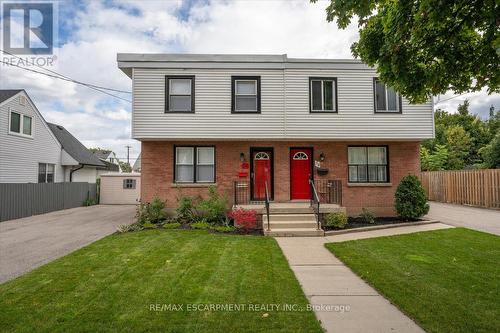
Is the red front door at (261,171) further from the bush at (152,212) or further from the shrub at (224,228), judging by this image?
the bush at (152,212)

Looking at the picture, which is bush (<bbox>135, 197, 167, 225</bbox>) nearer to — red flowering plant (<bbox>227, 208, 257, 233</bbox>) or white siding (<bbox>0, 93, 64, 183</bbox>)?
red flowering plant (<bbox>227, 208, 257, 233</bbox>)

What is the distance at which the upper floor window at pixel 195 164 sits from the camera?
1198 cm

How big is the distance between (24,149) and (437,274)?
21.5 m

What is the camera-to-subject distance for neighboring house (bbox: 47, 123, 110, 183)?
71.5 feet

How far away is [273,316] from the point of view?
12.5 feet

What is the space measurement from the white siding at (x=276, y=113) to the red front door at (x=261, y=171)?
114 cm

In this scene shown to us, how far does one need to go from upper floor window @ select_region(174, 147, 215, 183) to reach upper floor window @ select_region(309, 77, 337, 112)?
463 cm

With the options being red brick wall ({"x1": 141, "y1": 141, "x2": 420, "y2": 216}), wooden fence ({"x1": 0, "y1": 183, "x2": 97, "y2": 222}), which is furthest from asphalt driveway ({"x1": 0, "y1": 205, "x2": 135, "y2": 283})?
red brick wall ({"x1": 141, "y1": 141, "x2": 420, "y2": 216})

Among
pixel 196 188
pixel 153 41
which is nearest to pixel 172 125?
pixel 196 188

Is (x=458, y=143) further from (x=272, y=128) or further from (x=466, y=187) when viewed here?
(x=272, y=128)

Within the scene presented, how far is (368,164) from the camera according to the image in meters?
12.3

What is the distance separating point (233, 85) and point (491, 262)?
949 centimetres

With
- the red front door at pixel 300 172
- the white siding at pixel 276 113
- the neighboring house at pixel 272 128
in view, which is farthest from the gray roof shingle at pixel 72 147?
the red front door at pixel 300 172

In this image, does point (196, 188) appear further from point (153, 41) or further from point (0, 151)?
point (0, 151)
